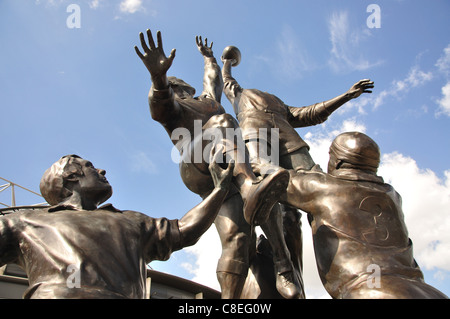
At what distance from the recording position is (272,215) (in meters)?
4.79

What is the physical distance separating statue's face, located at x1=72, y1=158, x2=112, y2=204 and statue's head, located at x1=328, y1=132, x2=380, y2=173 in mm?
2203

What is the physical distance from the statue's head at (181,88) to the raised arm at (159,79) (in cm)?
66

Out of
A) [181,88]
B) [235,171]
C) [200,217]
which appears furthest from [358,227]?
[181,88]

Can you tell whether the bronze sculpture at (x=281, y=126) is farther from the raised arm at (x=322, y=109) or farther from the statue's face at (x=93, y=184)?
the statue's face at (x=93, y=184)

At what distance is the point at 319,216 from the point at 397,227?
672mm

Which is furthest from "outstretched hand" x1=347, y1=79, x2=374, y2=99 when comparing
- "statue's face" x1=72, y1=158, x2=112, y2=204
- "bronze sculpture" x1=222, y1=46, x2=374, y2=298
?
"statue's face" x1=72, y1=158, x2=112, y2=204

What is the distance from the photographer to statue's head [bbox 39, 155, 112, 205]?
11.8 feet

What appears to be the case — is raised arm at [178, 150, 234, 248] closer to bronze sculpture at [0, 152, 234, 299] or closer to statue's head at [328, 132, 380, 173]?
bronze sculpture at [0, 152, 234, 299]

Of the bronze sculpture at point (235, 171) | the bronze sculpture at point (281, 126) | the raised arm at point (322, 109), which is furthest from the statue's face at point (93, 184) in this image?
the raised arm at point (322, 109)

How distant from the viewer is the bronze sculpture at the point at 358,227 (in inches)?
145

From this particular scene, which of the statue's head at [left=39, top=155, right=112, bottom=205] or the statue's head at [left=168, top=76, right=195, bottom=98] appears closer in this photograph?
the statue's head at [left=39, top=155, right=112, bottom=205]

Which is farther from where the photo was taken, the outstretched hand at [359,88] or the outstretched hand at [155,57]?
the outstretched hand at [359,88]

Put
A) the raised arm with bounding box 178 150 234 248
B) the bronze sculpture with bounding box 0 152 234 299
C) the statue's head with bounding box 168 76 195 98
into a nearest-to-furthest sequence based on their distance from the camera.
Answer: the bronze sculpture with bounding box 0 152 234 299
the raised arm with bounding box 178 150 234 248
the statue's head with bounding box 168 76 195 98
